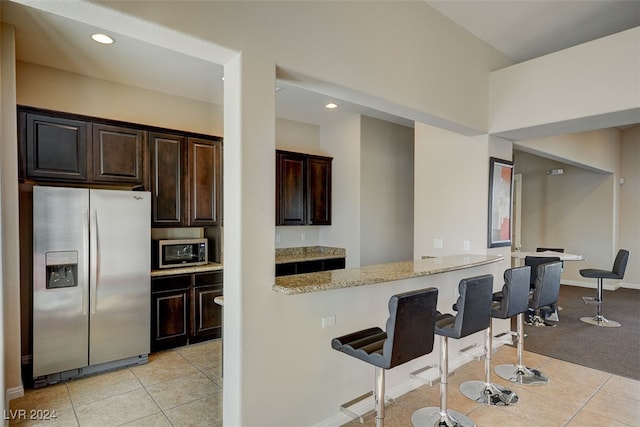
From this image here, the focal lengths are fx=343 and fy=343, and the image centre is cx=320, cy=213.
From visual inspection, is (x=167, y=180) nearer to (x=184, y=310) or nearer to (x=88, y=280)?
(x=88, y=280)

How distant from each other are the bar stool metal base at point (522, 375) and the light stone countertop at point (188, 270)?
3.33 meters

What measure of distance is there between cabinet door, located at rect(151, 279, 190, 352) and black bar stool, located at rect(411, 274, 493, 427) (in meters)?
2.79

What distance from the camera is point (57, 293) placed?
3217 mm

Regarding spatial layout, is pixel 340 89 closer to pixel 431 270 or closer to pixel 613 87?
pixel 431 270

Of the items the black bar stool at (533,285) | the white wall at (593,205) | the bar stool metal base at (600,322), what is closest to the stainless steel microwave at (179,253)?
the black bar stool at (533,285)

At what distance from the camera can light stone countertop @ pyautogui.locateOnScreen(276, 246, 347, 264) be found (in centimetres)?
514

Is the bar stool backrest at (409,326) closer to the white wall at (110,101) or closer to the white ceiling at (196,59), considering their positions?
the white ceiling at (196,59)

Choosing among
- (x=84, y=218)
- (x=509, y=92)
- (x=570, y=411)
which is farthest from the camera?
(x=509, y=92)

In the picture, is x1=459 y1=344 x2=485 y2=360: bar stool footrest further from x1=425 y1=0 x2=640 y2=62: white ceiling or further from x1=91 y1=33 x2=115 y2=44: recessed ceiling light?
x1=91 y1=33 x2=115 y2=44: recessed ceiling light

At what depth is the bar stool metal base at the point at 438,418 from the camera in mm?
2467

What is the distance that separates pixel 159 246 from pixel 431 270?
307 cm

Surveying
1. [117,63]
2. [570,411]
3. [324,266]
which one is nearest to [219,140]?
[117,63]

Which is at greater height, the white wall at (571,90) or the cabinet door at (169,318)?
the white wall at (571,90)

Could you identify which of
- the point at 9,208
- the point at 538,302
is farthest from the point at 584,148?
the point at 9,208
